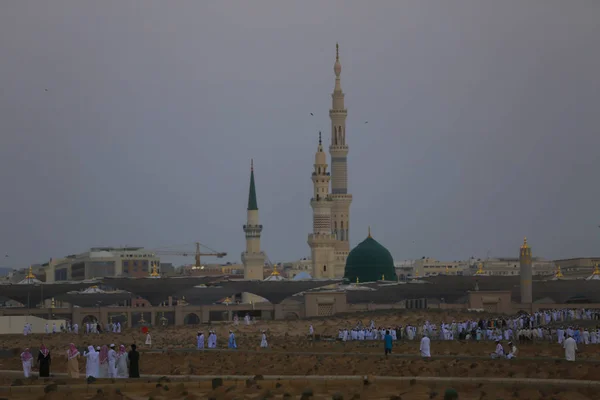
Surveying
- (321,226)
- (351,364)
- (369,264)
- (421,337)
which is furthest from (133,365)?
(321,226)

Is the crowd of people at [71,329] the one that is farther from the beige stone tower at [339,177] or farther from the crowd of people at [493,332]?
the beige stone tower at [339,177]

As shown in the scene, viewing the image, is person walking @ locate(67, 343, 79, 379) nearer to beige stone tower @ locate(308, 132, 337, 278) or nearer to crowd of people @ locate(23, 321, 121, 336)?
crowd of people @ locate(23, 321, 121, 336)

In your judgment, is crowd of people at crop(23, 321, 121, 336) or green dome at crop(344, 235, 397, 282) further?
green dome at crop(344, 235, 397, 282)

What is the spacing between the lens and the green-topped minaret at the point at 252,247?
4045 inches

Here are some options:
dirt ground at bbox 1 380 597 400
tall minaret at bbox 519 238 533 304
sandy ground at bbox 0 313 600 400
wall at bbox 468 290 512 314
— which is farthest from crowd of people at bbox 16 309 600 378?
tall minaret at bbox 519 238 533 304

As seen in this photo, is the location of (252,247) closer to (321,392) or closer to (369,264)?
(369,264)

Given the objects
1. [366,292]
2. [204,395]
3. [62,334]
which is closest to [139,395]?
[204,395]

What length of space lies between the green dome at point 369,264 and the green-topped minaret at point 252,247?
9.69 m

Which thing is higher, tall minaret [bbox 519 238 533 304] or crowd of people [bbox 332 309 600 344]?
tall minaret [bbox 519 238 533 304]

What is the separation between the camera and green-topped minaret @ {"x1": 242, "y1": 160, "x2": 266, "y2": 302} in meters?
103

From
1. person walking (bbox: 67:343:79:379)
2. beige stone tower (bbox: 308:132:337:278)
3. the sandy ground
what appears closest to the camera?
the sandy ground

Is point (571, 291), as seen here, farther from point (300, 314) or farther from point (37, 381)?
point (37, 381)

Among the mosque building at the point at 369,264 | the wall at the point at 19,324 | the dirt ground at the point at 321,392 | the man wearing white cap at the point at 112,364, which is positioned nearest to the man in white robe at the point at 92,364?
the man wearing white cap at the point at 112,364

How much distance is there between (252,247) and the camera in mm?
105000
